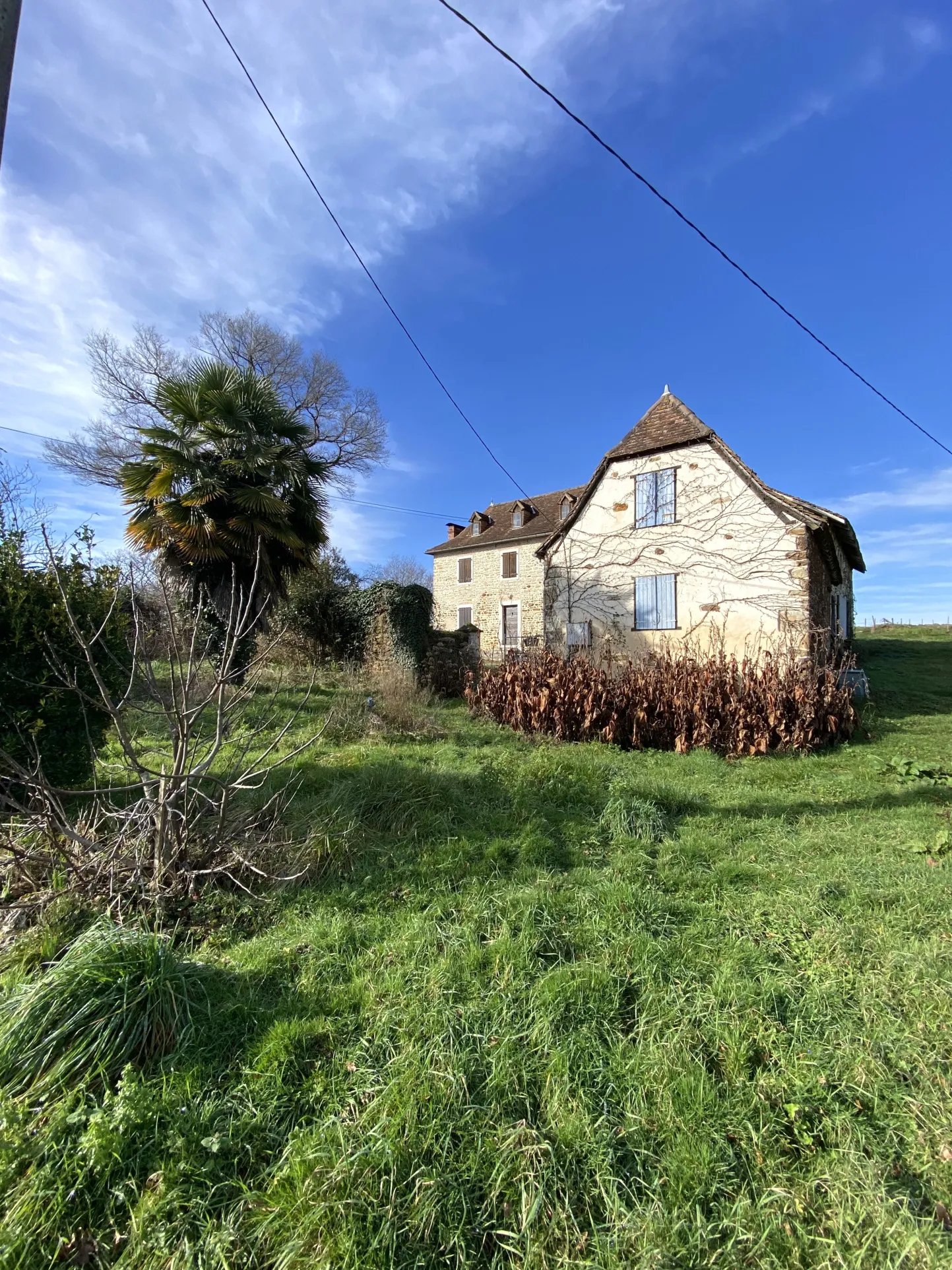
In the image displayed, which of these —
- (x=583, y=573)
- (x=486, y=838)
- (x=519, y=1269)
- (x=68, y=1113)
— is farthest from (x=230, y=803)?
A: (x=583, y=573)

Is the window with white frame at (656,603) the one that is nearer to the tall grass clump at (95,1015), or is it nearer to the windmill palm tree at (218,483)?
the windmill palm tree at (218,483)

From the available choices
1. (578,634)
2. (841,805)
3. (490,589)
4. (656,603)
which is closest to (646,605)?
(656,603)

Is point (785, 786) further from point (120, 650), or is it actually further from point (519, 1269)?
point (120, 650)

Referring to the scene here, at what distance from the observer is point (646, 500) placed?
12.4 meters

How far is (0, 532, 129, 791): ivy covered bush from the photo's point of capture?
12.8 ft

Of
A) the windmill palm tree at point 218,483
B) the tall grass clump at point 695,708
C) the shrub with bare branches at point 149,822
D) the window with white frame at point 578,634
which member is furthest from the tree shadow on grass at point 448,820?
the window with white frame at point 578,634

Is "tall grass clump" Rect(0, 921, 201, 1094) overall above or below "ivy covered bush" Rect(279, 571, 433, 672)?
below

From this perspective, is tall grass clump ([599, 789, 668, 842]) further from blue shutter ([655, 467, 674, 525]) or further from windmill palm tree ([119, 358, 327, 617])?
blue shutter ([655, 467, 674, 525])

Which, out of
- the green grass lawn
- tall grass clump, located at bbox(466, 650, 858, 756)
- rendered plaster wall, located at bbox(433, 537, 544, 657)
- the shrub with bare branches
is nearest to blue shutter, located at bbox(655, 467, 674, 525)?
tall grass clump, located at bbox(466, 650, 858, 756)

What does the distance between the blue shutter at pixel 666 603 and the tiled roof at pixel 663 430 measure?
2.84 metres

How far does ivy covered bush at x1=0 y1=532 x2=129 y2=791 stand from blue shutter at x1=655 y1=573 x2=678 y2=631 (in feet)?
33.6

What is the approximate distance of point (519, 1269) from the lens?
5.04 feet

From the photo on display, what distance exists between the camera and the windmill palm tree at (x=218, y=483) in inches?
388

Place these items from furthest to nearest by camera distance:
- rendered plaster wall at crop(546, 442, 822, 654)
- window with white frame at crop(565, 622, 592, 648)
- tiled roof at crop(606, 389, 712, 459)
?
window with white frame at crop(565, 622, 592, 648)
tiled roof at crop(606, 389, 712, 459)
rendered plaster wall at crop(546, 442, 822, 654)
